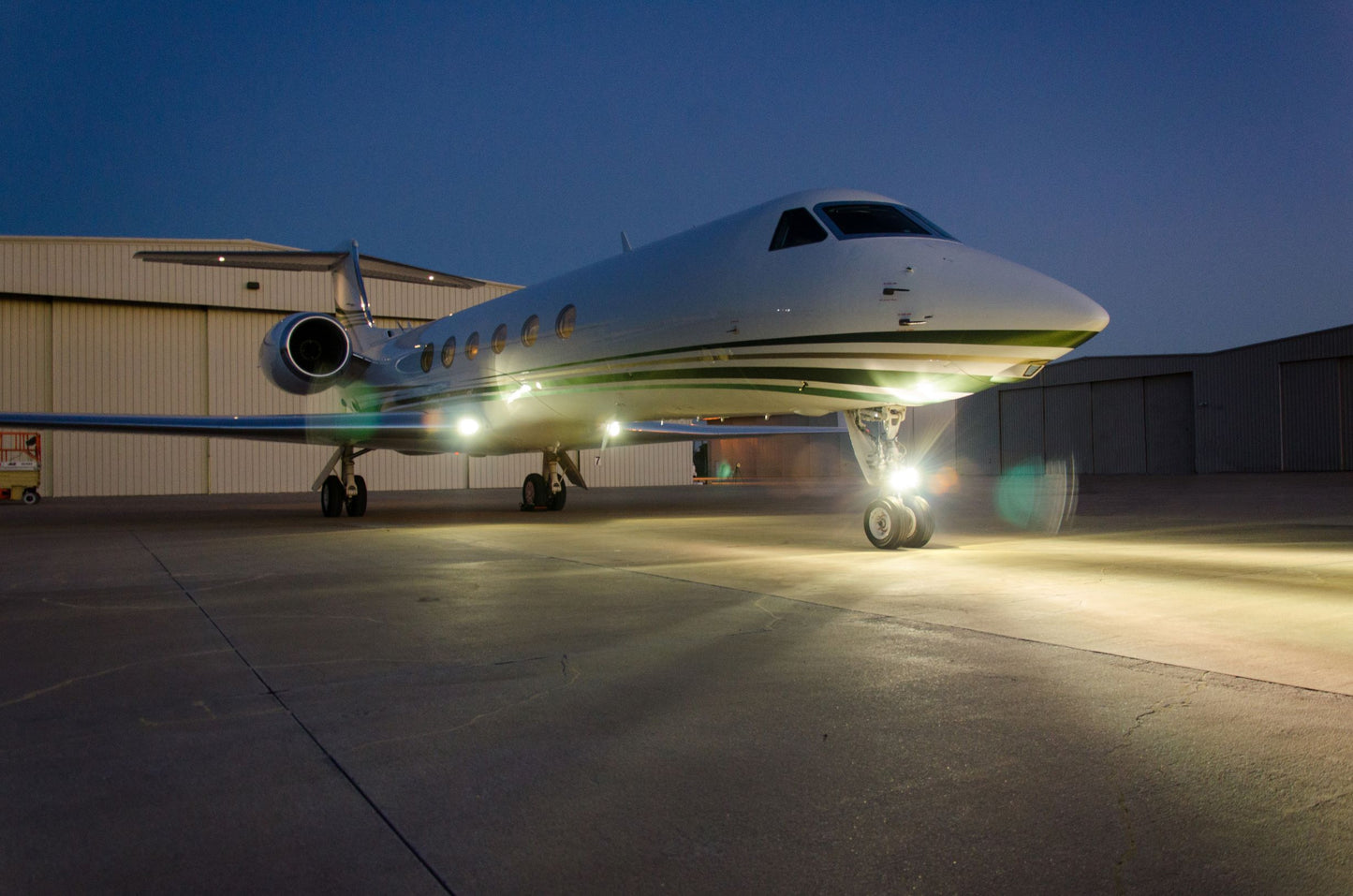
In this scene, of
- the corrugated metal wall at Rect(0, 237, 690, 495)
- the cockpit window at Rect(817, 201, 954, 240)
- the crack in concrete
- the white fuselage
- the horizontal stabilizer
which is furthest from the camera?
the corrugated metal wall at Rect(0, 237, 690, 495)

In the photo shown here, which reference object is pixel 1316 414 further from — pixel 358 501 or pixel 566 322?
pixel 358 501

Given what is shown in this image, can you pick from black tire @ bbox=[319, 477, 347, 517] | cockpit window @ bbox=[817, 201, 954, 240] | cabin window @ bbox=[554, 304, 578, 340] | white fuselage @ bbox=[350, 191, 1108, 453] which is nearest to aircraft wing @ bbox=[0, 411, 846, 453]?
black tire @ bbox=[319, 477, 347, 517]

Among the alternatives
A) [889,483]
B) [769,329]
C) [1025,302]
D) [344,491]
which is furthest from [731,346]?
[344,491]

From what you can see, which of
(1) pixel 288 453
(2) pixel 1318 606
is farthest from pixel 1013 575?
(1) pixel 288 453

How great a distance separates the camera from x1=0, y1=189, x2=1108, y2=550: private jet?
6988mm

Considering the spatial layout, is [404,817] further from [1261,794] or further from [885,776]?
[1261,794]

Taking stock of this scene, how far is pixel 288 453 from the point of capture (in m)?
27.0

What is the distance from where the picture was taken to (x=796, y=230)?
812 centimetres

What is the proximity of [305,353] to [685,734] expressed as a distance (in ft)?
45.5

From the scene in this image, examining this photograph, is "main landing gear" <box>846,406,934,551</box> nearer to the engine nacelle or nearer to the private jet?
the private jet

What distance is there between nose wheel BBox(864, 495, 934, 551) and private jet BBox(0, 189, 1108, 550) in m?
0.02

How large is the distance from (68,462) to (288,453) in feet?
18.2

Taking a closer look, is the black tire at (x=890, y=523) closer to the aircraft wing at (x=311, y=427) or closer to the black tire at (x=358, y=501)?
the aircraft wing at (x=311, y=427)

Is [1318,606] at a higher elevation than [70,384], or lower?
lower
